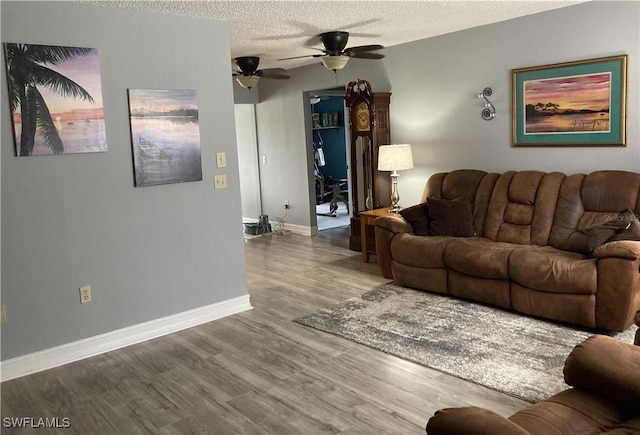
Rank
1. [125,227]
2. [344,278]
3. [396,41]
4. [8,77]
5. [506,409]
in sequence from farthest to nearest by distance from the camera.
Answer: [396,41] < [344,278] < [125,227] < [8,77] < [506,409]

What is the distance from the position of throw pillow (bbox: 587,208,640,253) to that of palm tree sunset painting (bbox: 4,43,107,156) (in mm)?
3551

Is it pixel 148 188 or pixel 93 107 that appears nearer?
pixel 93 107

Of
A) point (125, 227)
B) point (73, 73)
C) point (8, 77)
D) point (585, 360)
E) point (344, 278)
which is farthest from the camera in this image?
point (344, 278)

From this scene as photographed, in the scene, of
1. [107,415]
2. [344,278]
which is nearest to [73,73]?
[107,415]

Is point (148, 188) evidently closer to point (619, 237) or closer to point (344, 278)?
point (344, 278)

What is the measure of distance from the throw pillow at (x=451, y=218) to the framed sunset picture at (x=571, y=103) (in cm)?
84

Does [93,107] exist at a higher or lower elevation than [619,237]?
higher

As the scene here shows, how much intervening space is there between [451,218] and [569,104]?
1.40m

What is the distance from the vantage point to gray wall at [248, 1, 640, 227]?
4426 millimetres

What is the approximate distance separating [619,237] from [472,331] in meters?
1.23

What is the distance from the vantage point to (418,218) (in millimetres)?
5090

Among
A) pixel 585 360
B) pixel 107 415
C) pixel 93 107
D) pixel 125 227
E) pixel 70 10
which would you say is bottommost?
pixel 107 415

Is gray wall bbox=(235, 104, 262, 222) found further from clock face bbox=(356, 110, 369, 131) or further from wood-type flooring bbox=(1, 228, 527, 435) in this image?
wood-type flooring bbox=(1, 228, 527, 435)

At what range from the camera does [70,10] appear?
3633 millimetres
